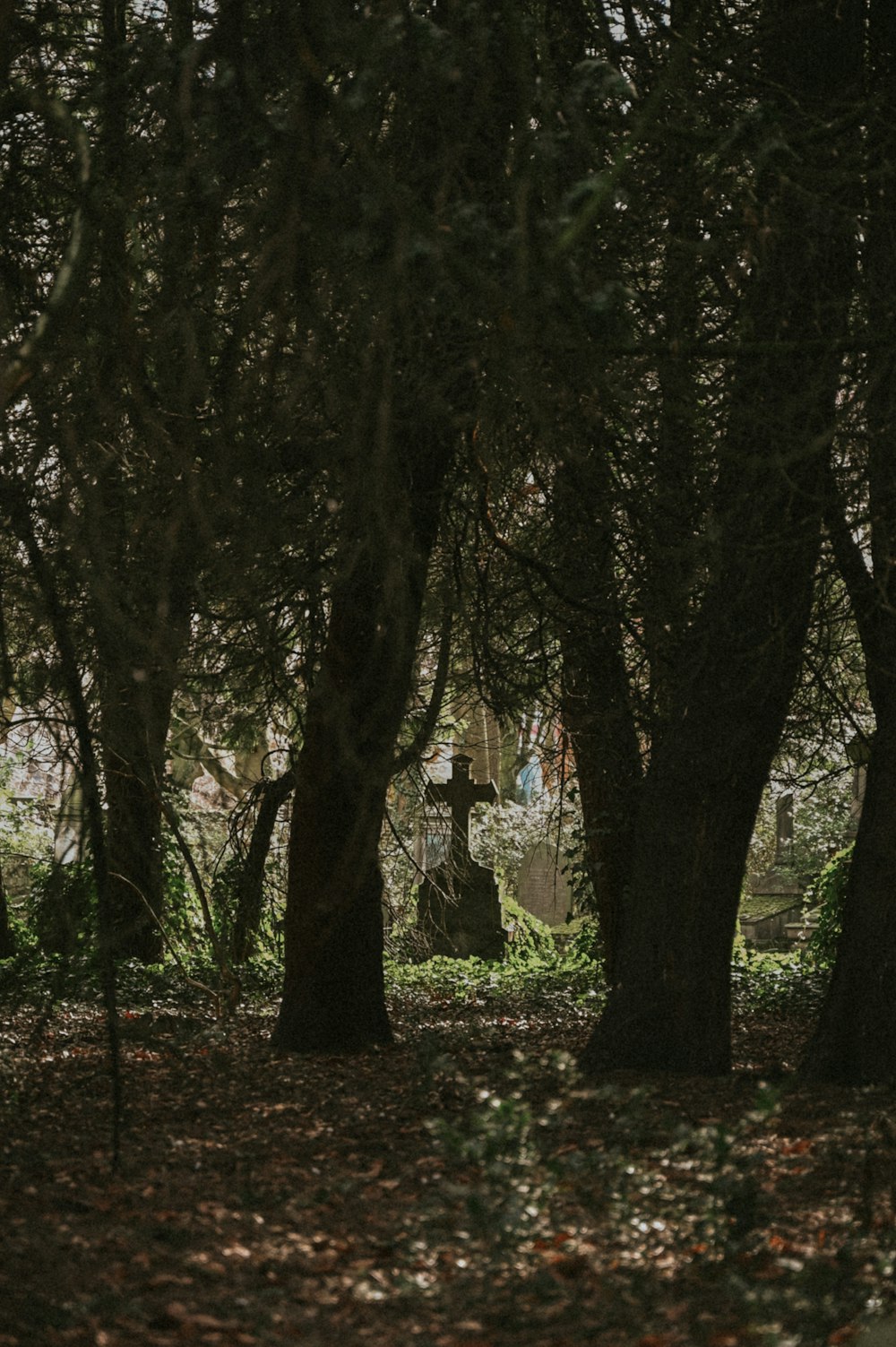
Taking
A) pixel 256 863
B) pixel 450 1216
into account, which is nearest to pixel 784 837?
pixel 256 863

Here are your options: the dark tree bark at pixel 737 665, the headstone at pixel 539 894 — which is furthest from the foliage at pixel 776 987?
the headstone at pixel 539 894

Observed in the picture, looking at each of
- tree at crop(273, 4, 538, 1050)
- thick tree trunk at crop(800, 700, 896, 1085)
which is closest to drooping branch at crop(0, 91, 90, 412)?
tree at crop(273, 4, 538, 1050)

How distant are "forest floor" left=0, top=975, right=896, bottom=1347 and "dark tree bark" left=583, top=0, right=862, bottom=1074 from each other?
38 cm

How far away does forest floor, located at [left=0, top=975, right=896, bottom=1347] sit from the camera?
12.1 feet

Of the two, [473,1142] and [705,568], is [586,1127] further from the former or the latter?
[705,568]

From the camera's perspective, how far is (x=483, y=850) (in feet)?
66.2

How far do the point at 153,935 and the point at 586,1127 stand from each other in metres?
8.12

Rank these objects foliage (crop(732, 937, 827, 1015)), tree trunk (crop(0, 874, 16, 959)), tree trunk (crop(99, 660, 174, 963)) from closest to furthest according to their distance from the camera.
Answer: tree trunk (crop(99, 660, 174, 963))
foliage (crop(732, 937, 827, 1015))
tree trunk (crop(0, 874, 16, 959))

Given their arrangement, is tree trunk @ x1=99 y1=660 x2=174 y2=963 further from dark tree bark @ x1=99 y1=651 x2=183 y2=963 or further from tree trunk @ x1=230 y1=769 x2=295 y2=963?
tree trunk @ x1=230 y1=769 x2=295 y2=963

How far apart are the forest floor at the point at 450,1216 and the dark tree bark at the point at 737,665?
381mm

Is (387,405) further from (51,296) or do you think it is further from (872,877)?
(872,877)

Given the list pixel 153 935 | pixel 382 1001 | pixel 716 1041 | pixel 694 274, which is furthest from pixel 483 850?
pixel 694 274

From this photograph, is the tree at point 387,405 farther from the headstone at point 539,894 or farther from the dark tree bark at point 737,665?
the headstone at point 539,894

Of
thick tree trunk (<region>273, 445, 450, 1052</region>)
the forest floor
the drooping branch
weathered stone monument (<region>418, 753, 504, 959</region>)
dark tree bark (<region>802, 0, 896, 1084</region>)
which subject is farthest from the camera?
weathered stone monument (<region>418, 753, 504, 959</region>)
